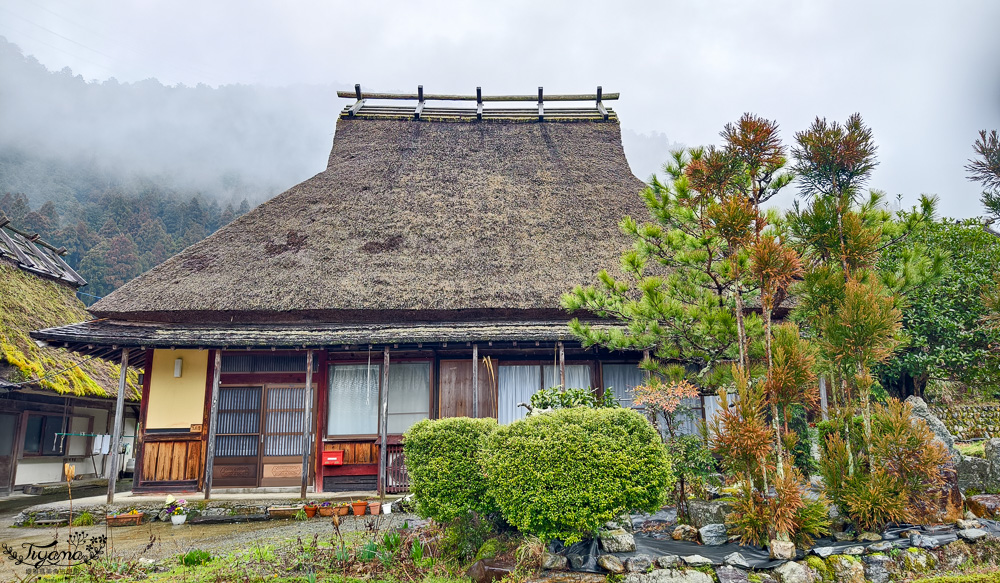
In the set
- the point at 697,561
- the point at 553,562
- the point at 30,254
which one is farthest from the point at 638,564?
the point at 30,254

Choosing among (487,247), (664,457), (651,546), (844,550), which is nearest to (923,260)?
(844,550)

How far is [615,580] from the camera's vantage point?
4.55 m

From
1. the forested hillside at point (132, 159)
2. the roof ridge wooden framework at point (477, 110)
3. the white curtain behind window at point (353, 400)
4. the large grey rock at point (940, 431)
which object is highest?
the forested hillside at point (132, 159)

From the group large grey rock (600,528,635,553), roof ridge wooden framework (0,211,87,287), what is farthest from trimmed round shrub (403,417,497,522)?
roof ridge wooden framework (0,211,87,287)

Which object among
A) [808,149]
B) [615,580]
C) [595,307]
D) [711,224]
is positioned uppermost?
[808,149]

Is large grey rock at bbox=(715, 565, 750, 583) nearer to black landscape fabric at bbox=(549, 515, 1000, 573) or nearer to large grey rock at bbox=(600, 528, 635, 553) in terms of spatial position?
black landscape fabric at bbox=(549, 515, 1000, 573)

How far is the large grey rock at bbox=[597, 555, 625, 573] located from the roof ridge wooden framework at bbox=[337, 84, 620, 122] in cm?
1267

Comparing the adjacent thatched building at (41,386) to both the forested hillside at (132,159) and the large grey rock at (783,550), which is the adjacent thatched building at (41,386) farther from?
the forested hillside at (132,159)

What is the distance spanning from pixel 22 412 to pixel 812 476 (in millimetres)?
14575

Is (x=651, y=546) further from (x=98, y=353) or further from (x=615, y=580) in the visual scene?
(x=98, y=353)

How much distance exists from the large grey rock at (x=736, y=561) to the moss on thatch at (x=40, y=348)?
40.1ft

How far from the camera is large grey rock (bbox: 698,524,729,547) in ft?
16.4

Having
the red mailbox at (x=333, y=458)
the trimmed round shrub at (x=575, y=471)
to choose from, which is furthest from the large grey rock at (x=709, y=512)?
the red mailbox at (x=333, y=458)

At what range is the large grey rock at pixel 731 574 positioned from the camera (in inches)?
173
